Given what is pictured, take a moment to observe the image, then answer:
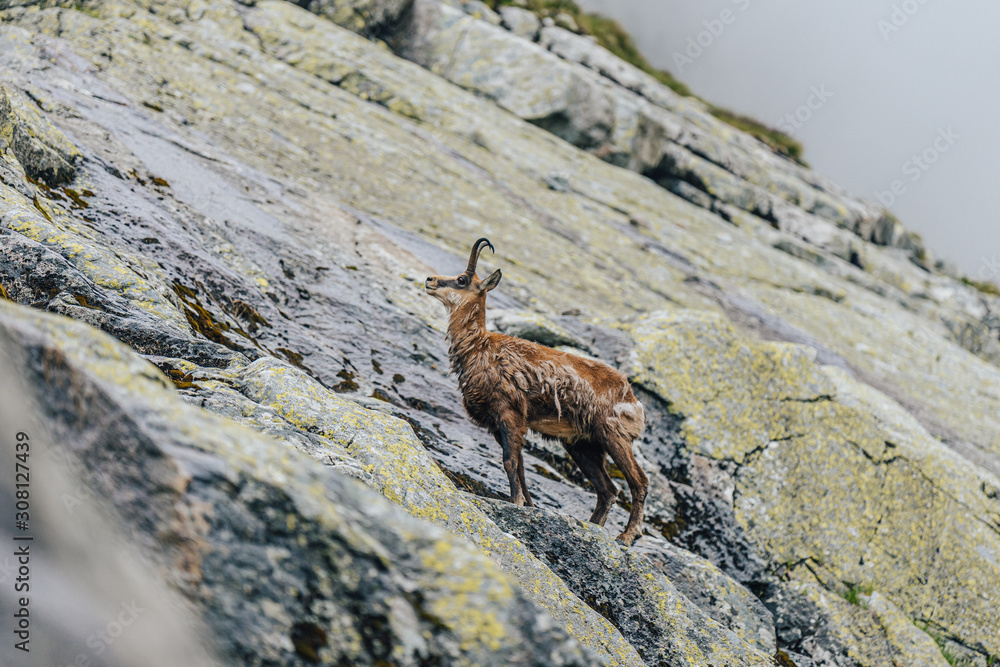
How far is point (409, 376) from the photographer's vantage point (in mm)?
8875

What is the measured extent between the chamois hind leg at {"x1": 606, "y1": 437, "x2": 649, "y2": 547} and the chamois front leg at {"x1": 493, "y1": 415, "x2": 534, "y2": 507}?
3.62 ft

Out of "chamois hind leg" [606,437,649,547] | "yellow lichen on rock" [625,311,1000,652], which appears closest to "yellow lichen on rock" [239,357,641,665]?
"chamois hind leg" [606,437,649,547]

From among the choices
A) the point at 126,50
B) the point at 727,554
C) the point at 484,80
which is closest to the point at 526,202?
the point at 484,80

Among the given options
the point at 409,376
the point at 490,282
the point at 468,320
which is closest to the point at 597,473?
the point at 468,320

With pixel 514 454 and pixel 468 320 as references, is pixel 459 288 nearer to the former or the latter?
pixel 468 320

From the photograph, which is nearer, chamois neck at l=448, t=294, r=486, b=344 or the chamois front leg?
the chamois front leg

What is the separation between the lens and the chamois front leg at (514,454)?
22.7 ft

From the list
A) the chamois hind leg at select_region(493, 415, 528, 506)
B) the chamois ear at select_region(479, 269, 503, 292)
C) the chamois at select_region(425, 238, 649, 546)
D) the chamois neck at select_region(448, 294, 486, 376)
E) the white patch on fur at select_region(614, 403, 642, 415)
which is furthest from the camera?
the chamois ear at select_region(479, 269, 503, 292)

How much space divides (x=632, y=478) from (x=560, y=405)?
3.92 feet

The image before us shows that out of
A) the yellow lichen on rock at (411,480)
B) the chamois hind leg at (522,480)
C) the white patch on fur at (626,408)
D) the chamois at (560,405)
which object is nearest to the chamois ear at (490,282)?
the chamois at (560,405)

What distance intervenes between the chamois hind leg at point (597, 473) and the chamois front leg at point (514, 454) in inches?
37.9

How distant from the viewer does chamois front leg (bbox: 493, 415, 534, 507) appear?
691 cm

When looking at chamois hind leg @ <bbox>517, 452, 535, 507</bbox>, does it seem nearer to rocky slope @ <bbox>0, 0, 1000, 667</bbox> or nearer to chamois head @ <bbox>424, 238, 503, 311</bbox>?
rocky slope @ <bbox>0, 0, 1000, 667</bbox>

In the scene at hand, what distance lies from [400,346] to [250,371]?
144 inches
